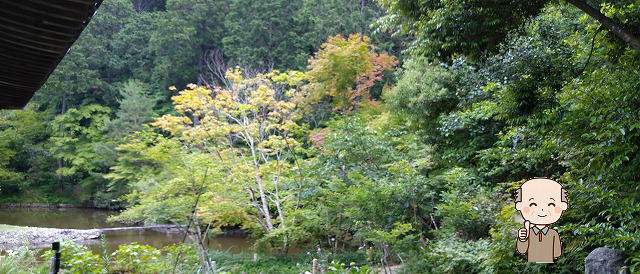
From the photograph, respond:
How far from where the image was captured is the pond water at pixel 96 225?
421 inches

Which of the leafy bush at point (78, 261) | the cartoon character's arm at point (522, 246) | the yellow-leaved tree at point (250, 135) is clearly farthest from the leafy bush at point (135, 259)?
the cartoon character's arm at point (522, 246)

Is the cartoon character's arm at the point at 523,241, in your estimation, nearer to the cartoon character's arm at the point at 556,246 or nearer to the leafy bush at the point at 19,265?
the cartoon character's arm at the point at 556,246

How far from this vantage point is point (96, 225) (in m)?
14.1

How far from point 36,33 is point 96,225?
47.5ft

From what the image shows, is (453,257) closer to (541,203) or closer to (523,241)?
(523,241)

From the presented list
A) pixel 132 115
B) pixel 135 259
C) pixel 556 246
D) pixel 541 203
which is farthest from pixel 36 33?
pixel 132 115

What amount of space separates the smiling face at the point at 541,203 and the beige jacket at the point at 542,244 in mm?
84

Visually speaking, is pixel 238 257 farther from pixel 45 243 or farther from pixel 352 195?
pixel 45 243

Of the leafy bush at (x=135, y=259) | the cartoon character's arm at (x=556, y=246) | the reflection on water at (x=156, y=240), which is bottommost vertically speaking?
the leafy bush at (x=135, y=259)

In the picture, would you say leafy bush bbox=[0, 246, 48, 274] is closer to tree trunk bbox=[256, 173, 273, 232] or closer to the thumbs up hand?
tree trunk bbox=[256, 173, 273, 232]

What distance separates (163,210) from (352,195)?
276 centimetres

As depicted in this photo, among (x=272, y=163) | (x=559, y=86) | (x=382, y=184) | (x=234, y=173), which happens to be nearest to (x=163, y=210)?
(x=234, y=173)

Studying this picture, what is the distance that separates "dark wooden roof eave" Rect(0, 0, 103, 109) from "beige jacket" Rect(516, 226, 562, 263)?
2.35 m

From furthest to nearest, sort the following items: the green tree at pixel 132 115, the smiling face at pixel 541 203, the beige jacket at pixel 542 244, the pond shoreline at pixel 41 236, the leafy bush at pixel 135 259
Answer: the green tree at pixel 132 115 → the pond shoreline at pixel 41 236 → the leafy bush at pixel 135 259 → the beige jacket at pixel 542 244 → the smiling face at pixel 541 203
